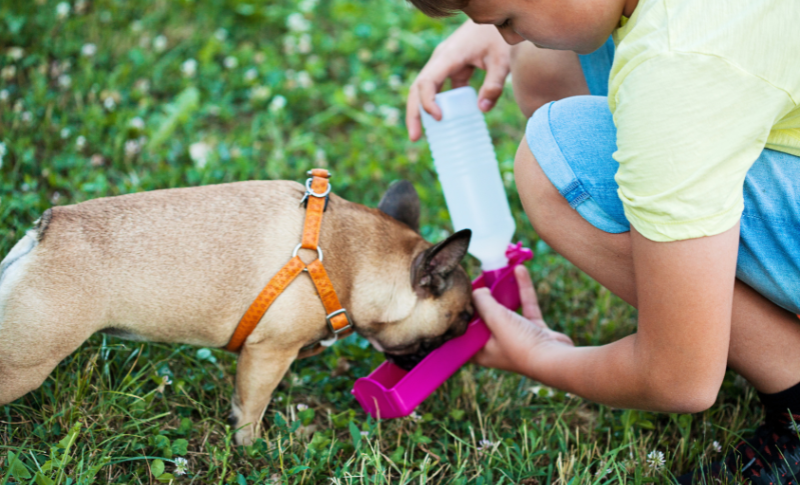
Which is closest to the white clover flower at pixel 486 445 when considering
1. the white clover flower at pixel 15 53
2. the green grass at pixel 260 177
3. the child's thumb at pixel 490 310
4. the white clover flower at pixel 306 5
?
the green grass at pixel 260 177

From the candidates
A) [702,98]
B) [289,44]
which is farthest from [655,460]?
[289,44]

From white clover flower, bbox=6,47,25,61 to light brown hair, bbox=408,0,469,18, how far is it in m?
3.54

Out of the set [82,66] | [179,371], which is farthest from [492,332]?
[82,66]

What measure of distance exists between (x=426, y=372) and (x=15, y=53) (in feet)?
12.0

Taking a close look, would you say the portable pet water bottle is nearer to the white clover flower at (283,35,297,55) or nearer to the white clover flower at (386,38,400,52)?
the white clover flower at (386,38,400,52)

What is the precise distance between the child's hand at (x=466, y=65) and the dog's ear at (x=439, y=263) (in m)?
0.89

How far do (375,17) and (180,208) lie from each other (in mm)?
3699

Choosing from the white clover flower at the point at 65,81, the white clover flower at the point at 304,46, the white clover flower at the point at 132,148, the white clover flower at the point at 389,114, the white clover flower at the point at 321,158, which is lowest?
the white clover flower at the point at 321,158

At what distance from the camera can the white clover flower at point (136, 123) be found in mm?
4098

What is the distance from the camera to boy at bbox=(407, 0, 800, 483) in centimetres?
160

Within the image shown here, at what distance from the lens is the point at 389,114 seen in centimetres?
462

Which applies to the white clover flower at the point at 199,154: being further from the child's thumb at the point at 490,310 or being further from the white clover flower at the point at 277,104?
the child's thumb at the point at 490,310

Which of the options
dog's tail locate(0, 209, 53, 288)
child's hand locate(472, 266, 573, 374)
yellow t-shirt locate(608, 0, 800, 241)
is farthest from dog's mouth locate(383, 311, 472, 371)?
dog's tail locate(0, 209, 53, 288)

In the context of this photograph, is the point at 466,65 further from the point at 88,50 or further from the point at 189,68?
the point at 88,50
